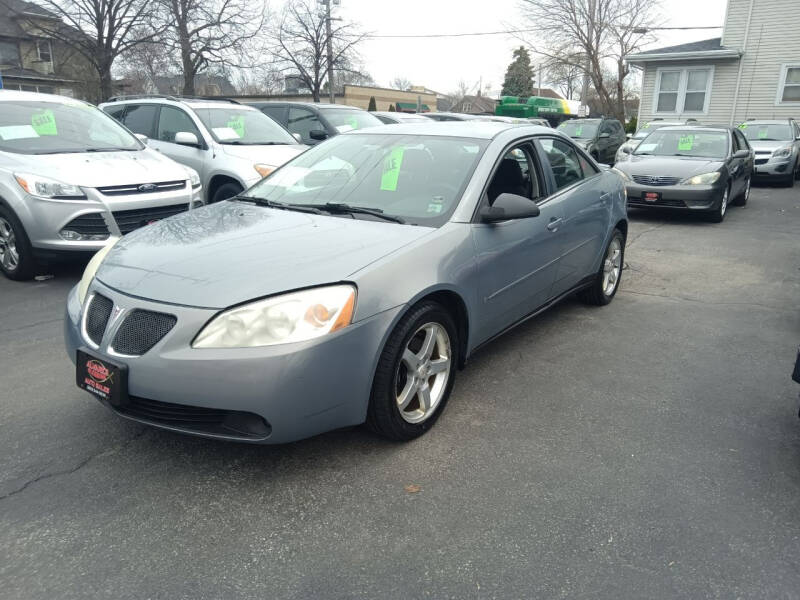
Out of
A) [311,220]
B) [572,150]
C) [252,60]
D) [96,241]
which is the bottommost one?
[96,241]

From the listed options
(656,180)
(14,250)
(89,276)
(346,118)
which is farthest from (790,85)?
(89,276)

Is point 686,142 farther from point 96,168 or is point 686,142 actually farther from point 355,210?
point 96,168

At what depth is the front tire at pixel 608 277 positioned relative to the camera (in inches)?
208

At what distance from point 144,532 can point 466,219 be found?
2.15m

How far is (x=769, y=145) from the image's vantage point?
15000 millimetres

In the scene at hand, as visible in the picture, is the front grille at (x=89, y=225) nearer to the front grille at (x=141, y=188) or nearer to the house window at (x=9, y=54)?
the front grille at (x=141, y=188)

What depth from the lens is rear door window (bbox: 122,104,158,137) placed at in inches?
346

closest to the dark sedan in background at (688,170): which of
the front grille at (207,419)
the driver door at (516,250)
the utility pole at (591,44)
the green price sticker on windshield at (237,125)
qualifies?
the green price sticker on windshield at (237,125)

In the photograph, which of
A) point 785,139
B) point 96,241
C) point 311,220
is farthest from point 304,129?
point 785,139

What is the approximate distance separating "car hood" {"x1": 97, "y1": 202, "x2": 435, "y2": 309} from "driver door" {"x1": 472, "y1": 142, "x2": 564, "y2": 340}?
1.61 ft

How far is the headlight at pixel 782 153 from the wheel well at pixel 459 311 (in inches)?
568

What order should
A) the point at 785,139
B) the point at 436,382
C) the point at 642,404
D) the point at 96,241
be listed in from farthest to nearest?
the point at 785,139
the point at 96,241
the point at 642,404
the point at 436,382

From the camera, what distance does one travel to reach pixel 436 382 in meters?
3.27

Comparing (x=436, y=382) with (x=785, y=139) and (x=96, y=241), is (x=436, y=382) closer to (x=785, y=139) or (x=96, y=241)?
(x=96, y=241)
